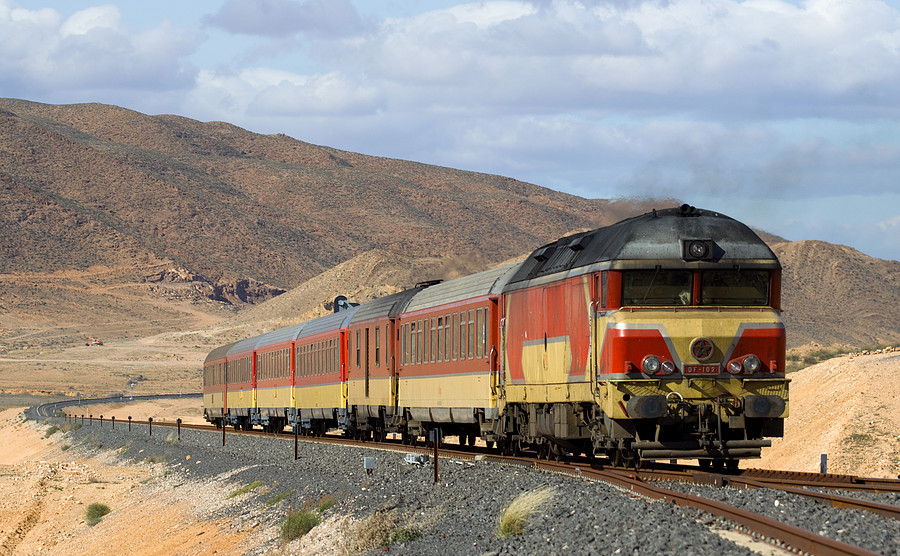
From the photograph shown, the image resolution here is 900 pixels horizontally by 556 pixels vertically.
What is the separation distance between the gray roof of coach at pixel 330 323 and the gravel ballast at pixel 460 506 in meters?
3.64

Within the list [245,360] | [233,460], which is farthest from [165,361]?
[233,460]

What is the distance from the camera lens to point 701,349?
14.7 meters

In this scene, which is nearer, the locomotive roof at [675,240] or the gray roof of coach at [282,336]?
A: the locomotive roof at [675,240]

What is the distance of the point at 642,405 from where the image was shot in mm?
14312

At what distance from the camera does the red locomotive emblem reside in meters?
14.7

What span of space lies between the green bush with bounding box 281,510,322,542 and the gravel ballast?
205mm

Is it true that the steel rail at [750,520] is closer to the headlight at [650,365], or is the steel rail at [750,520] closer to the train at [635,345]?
the train at [635,345]

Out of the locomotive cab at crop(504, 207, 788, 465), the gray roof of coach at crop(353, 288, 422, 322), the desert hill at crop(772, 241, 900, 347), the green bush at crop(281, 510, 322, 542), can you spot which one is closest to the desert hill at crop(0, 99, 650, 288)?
the desert hill at crop(772, 241, 900, 347)

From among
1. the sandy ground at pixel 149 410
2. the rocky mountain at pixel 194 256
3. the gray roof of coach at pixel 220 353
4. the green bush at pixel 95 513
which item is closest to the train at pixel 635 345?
the green bush at pixel 95 513

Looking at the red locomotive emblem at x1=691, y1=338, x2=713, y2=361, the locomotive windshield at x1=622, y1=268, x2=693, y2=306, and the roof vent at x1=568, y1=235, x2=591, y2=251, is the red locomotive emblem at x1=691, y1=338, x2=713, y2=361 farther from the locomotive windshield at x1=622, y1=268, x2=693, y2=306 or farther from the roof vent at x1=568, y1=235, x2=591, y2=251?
the roof vent at x1=568, y1=235, x2=591, y2=251

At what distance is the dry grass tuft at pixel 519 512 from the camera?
12.4 metres

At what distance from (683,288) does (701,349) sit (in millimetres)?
863

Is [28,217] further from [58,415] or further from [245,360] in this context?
[245,360]

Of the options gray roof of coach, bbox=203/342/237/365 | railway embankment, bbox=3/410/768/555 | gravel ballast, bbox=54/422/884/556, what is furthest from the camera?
gray roof of coach, bbox=203/342/237/365
